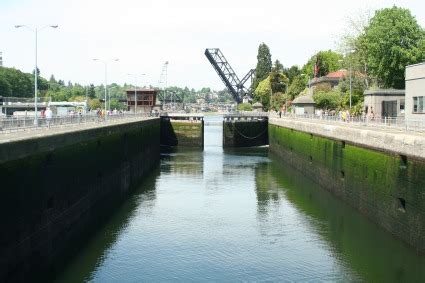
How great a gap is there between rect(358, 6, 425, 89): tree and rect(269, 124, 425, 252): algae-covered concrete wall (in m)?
17.1

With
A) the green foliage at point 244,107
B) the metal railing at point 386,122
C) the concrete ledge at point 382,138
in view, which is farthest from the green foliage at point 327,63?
the concrete ledge at point 382,138

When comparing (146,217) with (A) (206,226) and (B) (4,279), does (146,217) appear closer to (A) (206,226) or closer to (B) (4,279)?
(A) (206,226)

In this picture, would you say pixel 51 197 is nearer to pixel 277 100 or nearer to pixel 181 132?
pixel 181 132

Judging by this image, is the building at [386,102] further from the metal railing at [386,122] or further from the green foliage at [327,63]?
the green foliage at [327,63]

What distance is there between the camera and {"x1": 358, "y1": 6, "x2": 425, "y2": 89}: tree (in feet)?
194

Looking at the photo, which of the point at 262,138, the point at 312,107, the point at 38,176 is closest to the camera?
the point at 38,176

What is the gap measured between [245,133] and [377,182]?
2360 inches

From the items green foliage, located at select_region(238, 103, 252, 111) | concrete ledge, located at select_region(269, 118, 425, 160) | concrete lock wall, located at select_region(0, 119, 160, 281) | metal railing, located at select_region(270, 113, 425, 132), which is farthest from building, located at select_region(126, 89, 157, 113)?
concrete lock wall, located at select_region(0, 119, 160, 281)

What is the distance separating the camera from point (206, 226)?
2973 cm

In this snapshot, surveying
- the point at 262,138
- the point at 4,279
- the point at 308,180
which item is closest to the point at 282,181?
the point at 308,180

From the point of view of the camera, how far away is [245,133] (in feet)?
288

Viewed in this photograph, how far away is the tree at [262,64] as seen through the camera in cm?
14475

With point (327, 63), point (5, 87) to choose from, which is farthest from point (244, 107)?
point (5, 87)

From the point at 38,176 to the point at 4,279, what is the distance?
16.4ft
